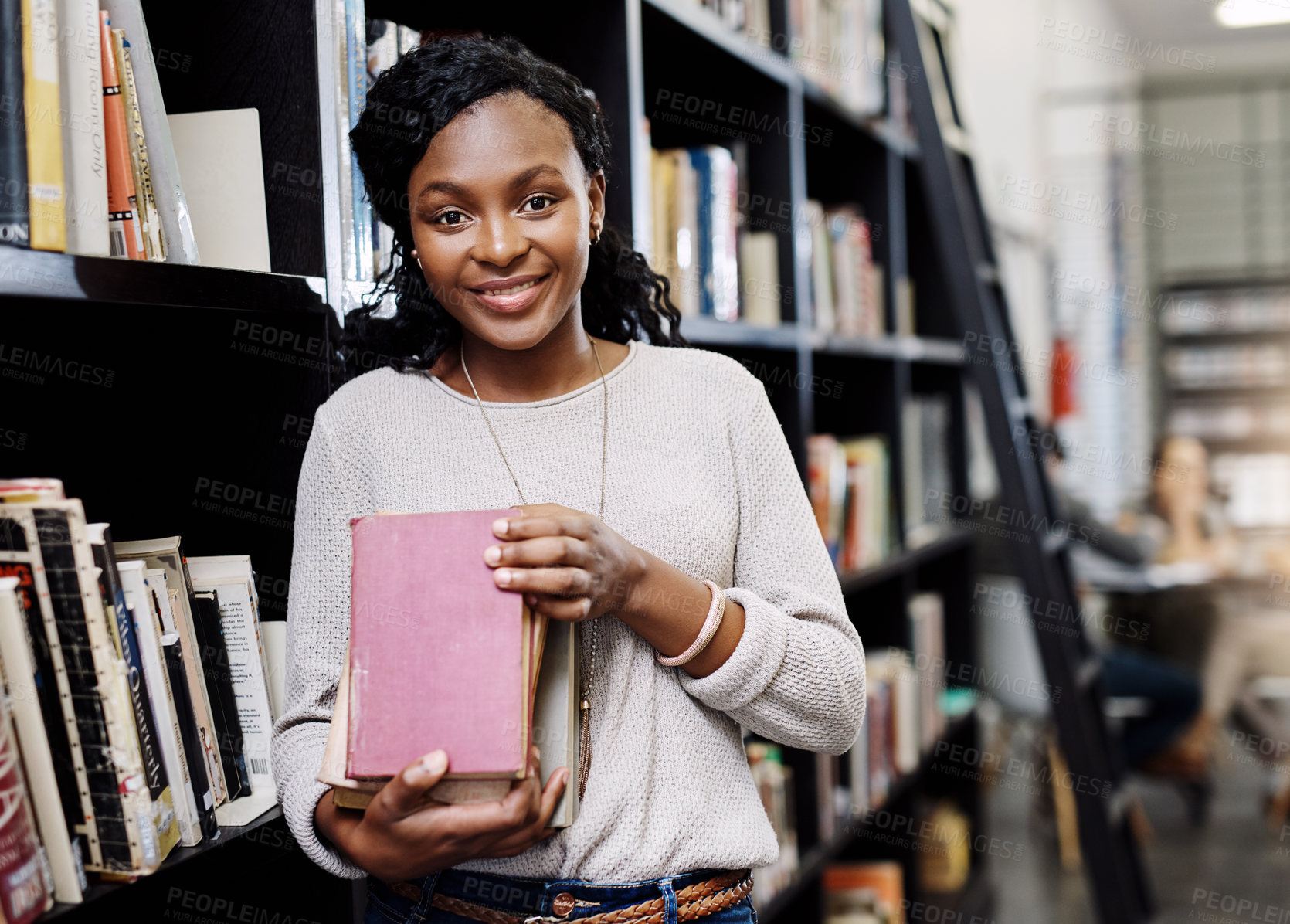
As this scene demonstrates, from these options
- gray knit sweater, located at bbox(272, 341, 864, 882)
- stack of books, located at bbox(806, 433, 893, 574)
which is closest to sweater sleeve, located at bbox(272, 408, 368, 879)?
gray knit sweater, located at bbox(272, 341, 864, 882)

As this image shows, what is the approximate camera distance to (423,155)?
3.31 ft

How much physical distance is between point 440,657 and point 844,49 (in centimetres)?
211

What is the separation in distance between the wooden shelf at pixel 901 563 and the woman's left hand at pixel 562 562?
4.54 ft

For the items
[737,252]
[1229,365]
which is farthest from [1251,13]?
[737,252]

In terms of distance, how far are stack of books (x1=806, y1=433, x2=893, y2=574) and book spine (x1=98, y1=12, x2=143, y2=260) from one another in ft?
4.58

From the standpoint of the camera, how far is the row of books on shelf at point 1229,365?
7.31 metres

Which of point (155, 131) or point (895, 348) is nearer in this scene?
point (155, 131)

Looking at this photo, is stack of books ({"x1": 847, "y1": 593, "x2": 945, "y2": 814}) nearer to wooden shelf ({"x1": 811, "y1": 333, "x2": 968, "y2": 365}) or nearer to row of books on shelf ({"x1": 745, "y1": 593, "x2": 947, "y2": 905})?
row of books on shelf ({"x1": 745, "y1": 593, "x2": 947, "y2": 905})

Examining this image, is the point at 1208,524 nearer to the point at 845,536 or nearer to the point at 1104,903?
the point at 1104,903

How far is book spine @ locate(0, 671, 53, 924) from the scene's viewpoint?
77 cm

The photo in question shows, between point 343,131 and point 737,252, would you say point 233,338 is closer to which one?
point 343,131

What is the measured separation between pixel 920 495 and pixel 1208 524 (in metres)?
2.57

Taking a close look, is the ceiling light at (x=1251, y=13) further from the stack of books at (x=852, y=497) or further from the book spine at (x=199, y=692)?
the book spine at (x=199, y=692)

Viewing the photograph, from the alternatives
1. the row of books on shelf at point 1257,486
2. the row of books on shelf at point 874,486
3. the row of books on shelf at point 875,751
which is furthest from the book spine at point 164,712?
the row of books on shelf at point 1257,486
